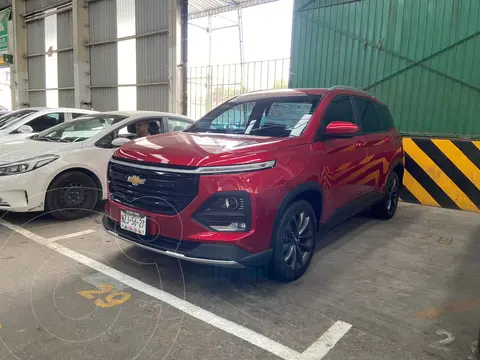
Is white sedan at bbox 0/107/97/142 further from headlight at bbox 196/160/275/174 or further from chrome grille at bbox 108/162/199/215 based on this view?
headlight at bbox 196/160/275/174

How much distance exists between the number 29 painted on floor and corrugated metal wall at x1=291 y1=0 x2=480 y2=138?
5568 millimetres

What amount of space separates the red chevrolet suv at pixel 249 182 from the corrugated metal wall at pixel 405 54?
2.94 metres

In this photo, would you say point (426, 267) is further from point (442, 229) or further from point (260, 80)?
point (260, 80)

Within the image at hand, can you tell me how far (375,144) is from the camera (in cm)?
443

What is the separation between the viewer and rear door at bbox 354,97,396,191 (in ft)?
14.0

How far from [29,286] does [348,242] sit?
3.21 meters

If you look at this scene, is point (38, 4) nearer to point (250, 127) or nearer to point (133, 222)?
point (250, 127)

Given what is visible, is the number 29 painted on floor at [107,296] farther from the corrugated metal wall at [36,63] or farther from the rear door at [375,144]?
the corrugated metal wall at [36,63]

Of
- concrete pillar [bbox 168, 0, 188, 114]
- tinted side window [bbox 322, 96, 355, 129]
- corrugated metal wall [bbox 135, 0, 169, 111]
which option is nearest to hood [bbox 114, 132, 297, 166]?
tinted side window [bbox 322, 96, 355, 129]

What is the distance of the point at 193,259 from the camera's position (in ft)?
8.74

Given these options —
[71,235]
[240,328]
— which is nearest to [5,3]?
[71,235]

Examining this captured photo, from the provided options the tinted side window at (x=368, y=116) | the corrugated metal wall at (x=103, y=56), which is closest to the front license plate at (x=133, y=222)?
the tinted side window at (x=368, y=116)

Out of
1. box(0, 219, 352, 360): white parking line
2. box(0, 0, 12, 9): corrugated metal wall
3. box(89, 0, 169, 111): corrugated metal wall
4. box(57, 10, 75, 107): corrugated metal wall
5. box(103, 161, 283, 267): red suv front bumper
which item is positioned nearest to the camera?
box(0, 219, 352, 360): white parking line

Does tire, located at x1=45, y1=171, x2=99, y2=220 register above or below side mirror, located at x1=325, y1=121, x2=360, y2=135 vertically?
below
